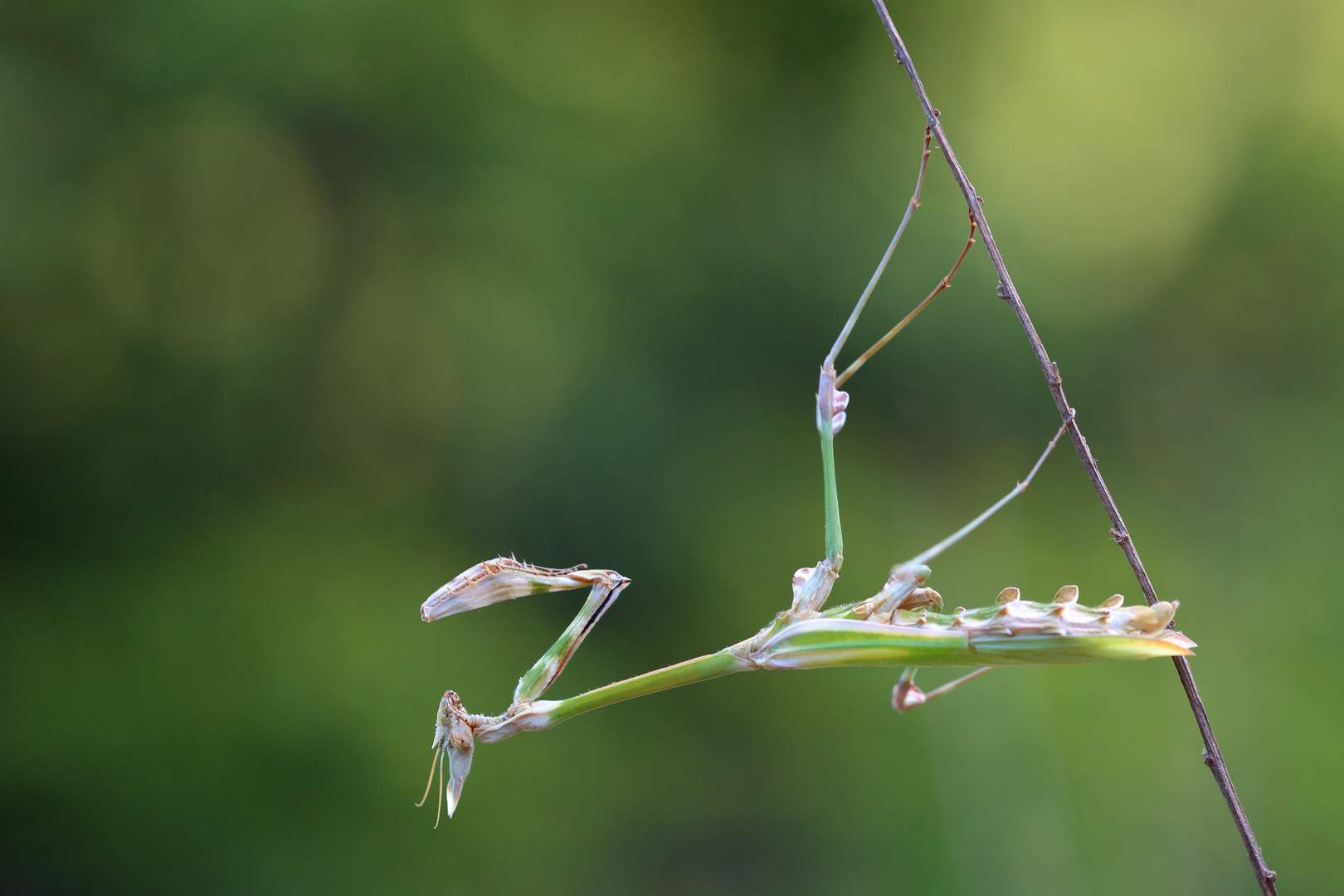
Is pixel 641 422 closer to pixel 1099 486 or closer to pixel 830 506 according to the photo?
pixel 830 506

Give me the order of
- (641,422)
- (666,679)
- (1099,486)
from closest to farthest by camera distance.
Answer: (1099,486)
(666,679)
(641,422)

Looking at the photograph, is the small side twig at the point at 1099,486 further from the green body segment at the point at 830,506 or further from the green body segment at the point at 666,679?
the green body segment at the point at 666,679

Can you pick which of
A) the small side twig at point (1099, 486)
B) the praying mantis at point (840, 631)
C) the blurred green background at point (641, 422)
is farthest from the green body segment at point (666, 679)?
the blurred green background at point (641, 422)

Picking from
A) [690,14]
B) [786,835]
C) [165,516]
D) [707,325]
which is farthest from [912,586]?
[690,14]

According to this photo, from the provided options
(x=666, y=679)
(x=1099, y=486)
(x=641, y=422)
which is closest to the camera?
(x=1099, y=486)

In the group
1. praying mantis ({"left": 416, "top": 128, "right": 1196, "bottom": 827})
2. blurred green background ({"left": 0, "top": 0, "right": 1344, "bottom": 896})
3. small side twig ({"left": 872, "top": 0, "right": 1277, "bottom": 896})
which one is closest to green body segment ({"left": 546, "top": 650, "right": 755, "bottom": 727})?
praying mantis ({"left": 416, "top": 128, "right": 1196, "bottom": 827})

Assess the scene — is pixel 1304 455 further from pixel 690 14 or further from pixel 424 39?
pixel 424 39

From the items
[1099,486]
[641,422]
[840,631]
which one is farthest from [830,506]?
[641,422]
